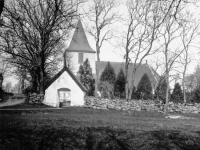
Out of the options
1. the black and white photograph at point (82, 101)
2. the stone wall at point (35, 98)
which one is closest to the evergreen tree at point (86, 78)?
the black and white photograph at point (82, 101)

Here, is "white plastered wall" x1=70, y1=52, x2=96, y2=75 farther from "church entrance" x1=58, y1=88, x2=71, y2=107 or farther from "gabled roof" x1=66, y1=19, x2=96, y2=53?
"church entrance" x1=58, y1=88, x2=71, y2=107

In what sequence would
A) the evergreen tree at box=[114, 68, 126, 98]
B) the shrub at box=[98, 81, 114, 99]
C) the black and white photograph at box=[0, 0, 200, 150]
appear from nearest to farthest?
the black and white photograph at box=[0, 0, 200, 150] → the shrub at box=[98, 81, 114, 99] → the evergreen tree at box=[114, 68, 126, 98]

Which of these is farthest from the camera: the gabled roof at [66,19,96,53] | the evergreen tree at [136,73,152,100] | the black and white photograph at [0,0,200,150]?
the gabled roof at [66,19,96,53]

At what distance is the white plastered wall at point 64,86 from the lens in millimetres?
27625

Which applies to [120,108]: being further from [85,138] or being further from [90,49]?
[90,49]

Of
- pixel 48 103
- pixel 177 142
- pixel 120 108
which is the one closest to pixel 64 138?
pixel 177 142

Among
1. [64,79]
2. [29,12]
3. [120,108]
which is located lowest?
[120,108]

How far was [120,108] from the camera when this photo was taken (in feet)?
83.2

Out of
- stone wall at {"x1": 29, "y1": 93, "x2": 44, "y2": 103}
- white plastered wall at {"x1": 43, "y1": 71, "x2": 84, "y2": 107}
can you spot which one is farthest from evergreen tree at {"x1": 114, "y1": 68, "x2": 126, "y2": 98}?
stone wall at {"x1": 29, "y1": 93, "x2": 44, "y2": 103}

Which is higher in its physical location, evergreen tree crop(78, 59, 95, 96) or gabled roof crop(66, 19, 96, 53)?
gabled roof crop(66, 19, 96, 53)

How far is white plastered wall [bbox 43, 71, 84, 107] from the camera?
27.6 metres

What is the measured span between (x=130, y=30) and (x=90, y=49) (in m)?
21.5

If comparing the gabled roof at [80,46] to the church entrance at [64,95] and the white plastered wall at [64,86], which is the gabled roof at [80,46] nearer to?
the white plastered wall at [64,86]

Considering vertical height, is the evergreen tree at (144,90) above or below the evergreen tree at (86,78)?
below
